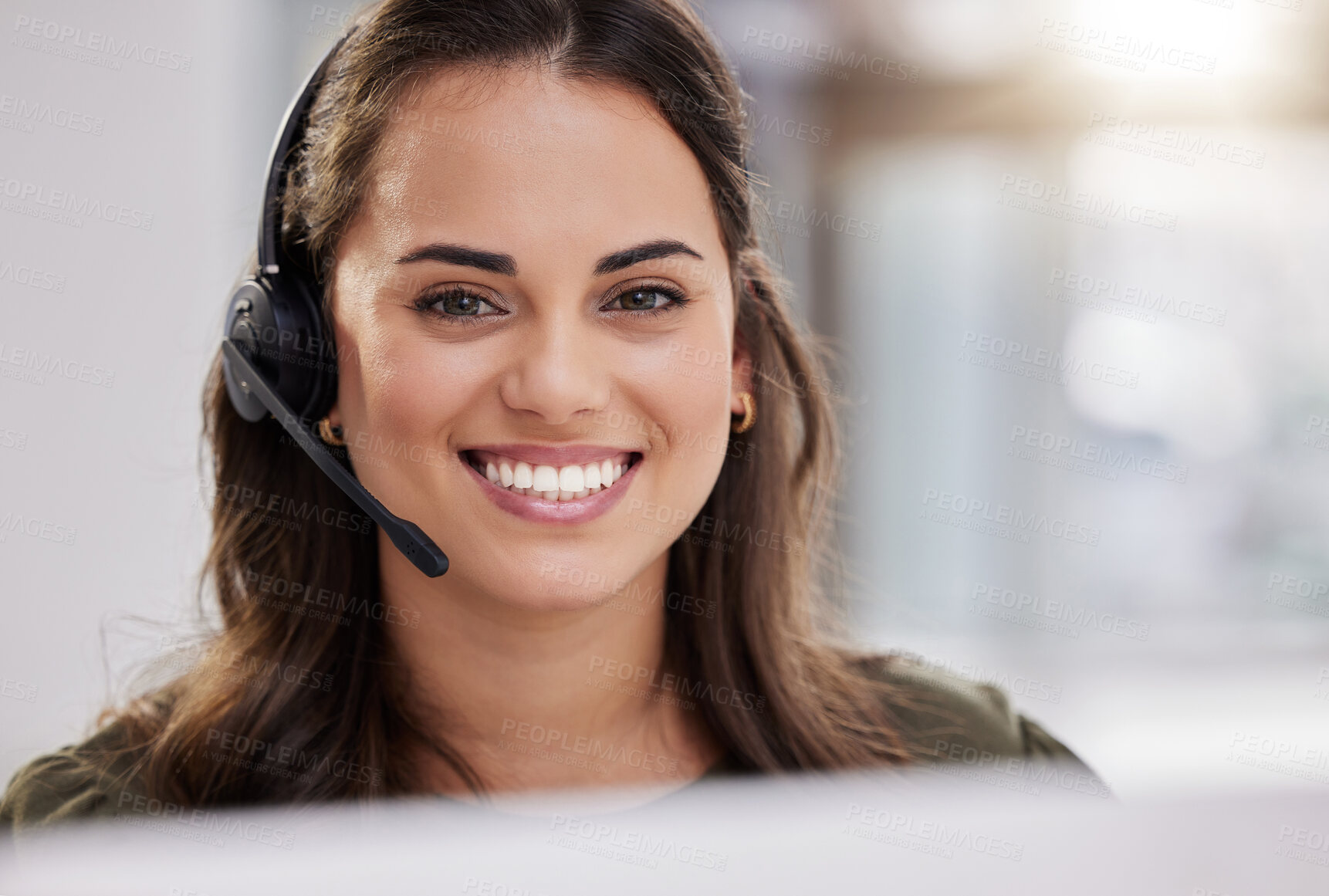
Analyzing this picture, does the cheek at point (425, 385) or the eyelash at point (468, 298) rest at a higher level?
the eyelash at point (468, 298)

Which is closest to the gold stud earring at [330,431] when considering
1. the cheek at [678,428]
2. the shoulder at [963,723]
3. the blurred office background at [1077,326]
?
the cheek at [678,428]

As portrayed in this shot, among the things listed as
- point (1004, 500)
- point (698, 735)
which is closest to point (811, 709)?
point (698, 735)

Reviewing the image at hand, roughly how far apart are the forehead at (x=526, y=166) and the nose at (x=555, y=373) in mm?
78

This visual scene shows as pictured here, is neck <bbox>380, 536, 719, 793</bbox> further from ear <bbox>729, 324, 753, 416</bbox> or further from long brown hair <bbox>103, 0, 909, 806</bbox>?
ear <bbox>729, 324, 753, 416</bbox>

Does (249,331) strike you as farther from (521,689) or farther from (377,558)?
(521,689)

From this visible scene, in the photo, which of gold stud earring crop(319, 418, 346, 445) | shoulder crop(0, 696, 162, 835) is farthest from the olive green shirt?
gold stud earring crop(319, 418, 346, 445)

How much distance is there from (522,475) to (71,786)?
67 cm

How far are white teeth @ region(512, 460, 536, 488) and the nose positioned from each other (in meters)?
0.07

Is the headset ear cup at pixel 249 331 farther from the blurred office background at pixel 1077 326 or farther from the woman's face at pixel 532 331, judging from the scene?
the blurred office background at pixel 1077 326

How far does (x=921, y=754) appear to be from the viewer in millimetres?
1332

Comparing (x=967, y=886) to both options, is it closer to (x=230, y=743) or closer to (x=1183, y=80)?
(x=230, y=743)

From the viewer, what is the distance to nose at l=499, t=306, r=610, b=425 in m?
0.99

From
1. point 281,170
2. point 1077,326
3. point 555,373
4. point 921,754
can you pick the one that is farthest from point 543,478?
point 1077,326

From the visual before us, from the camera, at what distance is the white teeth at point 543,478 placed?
1058 mm
